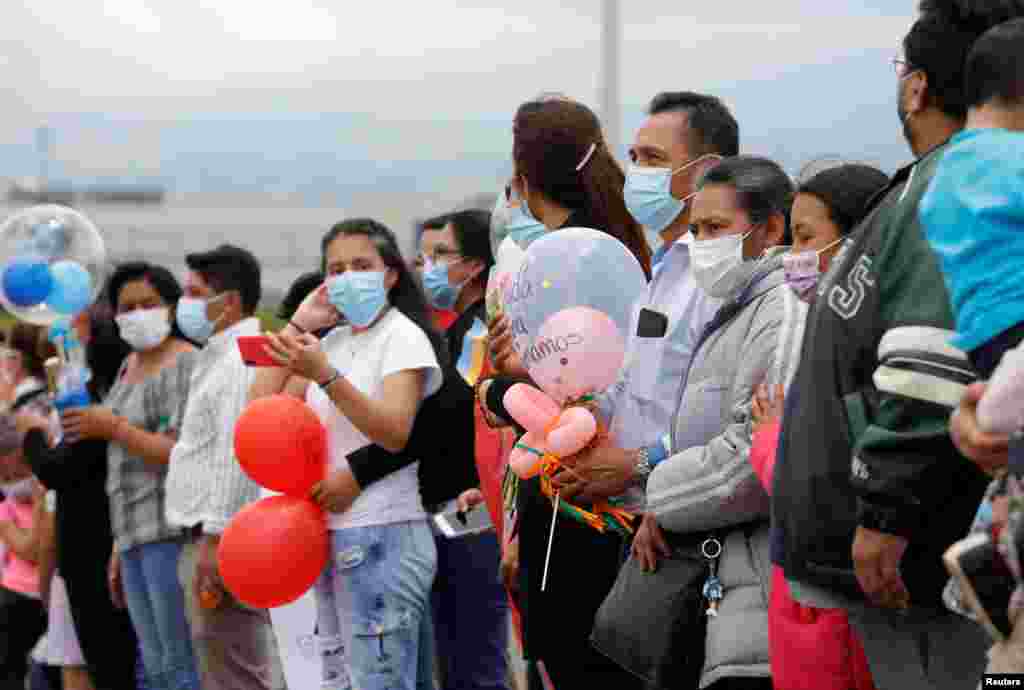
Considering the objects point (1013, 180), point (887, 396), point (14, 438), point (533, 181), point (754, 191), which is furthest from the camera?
point (14, 438)

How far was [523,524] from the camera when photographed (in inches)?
190

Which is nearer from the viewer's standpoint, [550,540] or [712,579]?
[712,579]

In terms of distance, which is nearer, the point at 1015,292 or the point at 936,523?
the point at 1015,292

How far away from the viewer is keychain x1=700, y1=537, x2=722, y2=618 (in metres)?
3.84

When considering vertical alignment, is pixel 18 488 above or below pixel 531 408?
below

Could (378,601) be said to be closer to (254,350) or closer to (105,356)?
(254,350)

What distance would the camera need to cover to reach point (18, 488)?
8.66m

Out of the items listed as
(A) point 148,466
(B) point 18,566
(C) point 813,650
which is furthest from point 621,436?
(B) point 18,566

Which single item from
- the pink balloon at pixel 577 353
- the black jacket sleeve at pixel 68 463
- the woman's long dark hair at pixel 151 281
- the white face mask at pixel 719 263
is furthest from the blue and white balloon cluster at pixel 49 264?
the white face mask at pixel 719 263

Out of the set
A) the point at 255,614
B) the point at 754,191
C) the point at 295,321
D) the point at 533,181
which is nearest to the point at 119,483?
the point at 255,614

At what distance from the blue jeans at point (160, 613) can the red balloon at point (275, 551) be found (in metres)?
1.36

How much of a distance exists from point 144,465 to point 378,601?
2217 millimetres

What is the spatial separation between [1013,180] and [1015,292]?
195 mm

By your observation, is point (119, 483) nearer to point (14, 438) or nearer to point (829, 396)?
point (14, 438)
